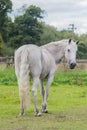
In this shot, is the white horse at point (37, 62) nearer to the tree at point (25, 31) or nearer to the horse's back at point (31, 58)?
the horse's back at point (31, 58)

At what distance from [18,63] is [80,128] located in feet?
9.82

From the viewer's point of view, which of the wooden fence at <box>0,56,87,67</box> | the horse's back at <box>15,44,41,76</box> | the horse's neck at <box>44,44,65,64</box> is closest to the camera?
the horse's back at <box>15,44,41,76</box>

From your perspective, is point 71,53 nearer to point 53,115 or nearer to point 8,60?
point 53,115

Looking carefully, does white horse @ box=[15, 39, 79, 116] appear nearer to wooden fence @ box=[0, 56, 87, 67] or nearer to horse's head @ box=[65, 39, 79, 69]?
horse's head @ box=[65, 39, 79, 69]

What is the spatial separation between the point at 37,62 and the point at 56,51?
5.00ft

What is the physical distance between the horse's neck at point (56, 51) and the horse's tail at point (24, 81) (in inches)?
59.5

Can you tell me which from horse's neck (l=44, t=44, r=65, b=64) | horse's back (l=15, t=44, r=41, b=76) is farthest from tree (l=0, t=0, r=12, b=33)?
horse's back (l=15, t=44, r=41, b=76)

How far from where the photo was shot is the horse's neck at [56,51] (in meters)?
12.8

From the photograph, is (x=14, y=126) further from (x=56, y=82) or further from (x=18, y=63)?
(x=56, y=82)

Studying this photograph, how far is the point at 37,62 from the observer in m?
11.5

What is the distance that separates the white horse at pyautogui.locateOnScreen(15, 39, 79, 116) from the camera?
11148 mm

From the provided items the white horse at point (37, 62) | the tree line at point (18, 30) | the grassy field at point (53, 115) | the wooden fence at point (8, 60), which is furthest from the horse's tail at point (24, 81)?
the tree line at point (18, 30)

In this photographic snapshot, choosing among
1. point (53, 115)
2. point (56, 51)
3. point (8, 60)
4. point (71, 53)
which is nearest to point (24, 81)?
point (53, 115)

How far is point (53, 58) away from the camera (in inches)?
499
